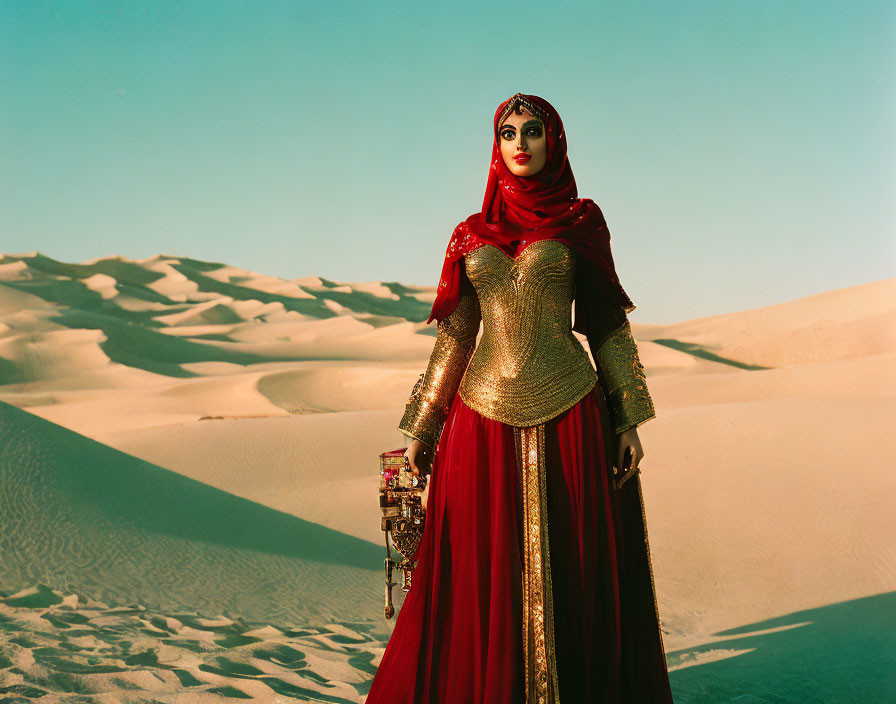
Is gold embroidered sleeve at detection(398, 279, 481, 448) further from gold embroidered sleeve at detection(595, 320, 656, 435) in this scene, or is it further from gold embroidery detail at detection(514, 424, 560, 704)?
gold embroidered sleeve at detection(595, 320, 656, 435)

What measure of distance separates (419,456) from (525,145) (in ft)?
4.10

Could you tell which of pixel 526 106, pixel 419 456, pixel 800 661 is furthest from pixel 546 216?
pixel 800 661

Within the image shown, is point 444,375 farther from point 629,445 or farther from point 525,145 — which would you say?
point 525,145

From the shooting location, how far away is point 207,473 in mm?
10617

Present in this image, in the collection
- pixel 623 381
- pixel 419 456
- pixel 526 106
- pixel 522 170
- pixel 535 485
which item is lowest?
pixel 535 485

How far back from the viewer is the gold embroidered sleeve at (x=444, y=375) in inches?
140

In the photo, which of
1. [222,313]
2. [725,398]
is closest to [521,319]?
[725,398]

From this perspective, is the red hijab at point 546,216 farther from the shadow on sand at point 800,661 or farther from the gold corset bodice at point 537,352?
the shadow on sand at point 800,661

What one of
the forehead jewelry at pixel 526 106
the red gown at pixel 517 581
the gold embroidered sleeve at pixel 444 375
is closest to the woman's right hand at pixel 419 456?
the gold embroidered sleeve at pixel 444 375

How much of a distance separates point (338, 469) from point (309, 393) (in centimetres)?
987

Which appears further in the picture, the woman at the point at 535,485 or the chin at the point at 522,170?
the chin at the point at 522,170

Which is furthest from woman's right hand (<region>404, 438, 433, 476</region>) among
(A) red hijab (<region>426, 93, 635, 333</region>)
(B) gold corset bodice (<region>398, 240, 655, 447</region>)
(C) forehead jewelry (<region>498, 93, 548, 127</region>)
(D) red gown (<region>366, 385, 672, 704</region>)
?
(C) forehead jewelry (<region>498, 93, 548, 127</region>)

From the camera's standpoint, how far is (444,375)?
3.56 m

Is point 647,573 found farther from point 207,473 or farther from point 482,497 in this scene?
point 207,473
